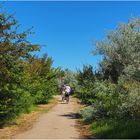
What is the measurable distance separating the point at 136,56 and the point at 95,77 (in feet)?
9.97

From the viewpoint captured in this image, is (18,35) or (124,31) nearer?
(18,35)

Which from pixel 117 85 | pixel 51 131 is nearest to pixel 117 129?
pixel 51 131

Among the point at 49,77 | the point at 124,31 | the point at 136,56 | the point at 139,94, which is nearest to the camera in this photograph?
the point at 139,94

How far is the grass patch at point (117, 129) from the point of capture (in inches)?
555

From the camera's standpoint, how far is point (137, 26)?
22.6 metres

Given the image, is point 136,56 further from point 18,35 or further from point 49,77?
point 49,77

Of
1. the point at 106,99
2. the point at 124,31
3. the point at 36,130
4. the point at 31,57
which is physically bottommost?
the point at 36,130

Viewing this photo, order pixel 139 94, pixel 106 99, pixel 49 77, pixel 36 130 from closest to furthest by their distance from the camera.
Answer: pixel 139 94
pixel 36 130
pixel 106 99
pixel 49 77

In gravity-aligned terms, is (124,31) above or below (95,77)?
above

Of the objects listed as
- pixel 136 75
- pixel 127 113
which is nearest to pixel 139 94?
pixel 127 113

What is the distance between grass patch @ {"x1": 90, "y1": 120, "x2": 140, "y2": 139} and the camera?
14.1 meters

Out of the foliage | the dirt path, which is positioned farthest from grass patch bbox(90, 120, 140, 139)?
the dirt path

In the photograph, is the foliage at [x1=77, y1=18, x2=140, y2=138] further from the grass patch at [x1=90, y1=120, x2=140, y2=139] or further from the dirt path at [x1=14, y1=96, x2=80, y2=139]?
the dirt path at [x1=14, y1=96, x2=80, y2=139]

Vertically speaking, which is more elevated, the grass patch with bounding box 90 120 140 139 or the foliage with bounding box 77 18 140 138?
the foliage with bounding box 77 18 140 138
